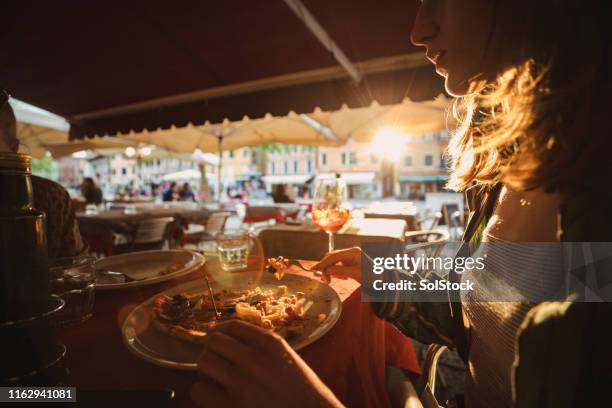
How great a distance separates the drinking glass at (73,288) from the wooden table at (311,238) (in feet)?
4.23

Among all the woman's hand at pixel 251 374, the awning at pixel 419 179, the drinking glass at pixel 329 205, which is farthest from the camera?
the awning at pixel 419 179

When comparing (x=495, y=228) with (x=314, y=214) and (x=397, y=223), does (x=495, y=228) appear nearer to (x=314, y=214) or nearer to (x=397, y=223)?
(x=314, y=214)

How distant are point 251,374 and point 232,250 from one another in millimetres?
866

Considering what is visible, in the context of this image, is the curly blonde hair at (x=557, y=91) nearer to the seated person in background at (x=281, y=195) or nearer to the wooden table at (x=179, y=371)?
the wooden table at (x=179, y=371)

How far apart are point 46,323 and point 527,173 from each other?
105 centimetres

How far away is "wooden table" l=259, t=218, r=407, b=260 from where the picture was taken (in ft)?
6.27

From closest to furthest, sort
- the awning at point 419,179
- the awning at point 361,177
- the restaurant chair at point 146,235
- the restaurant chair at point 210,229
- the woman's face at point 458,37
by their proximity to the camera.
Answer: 1. the woman's face at point 458,37
2. the restaurant chair at point 146,235
3. the restaurant chair at point 210,229
4. the awning at point 419,179
5. the awning at point 361,177

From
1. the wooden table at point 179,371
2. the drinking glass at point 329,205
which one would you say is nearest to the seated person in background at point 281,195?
the drinking glass at point 329,205

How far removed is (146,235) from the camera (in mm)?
5105

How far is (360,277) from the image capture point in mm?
Result: 1133

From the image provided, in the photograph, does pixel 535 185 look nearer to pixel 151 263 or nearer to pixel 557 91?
pixel 557 91

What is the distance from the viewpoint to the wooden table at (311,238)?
6.27 ft

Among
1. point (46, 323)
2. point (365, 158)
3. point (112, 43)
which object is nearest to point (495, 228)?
point (46, 323)

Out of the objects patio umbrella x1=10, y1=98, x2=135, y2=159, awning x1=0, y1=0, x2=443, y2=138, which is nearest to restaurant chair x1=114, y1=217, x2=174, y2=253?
awning x1=0, y1=0, x2=443, y2=138
